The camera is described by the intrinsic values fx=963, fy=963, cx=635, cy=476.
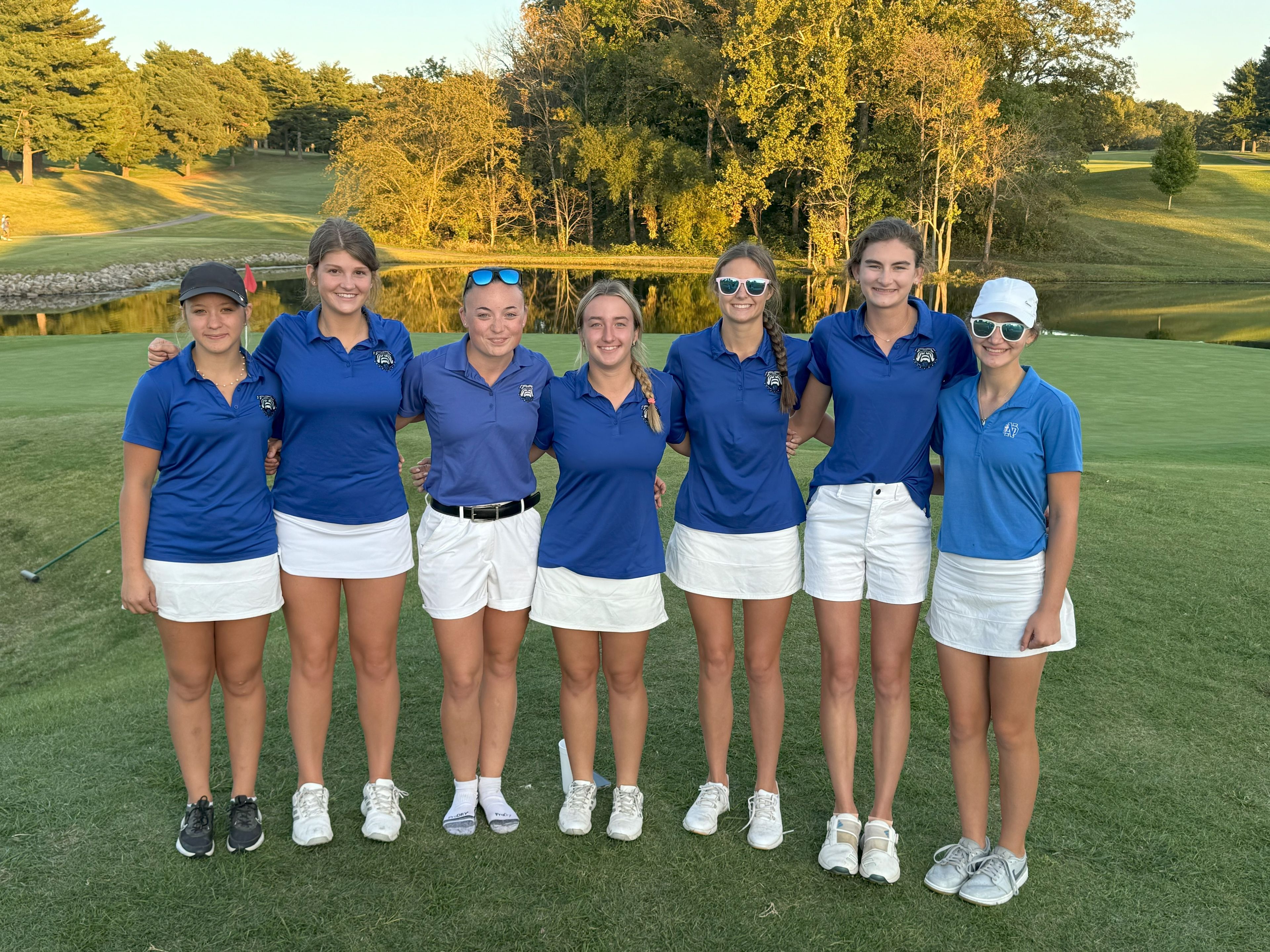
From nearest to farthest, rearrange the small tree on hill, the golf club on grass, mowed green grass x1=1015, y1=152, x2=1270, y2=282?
the golf club on grass
mowed green grass x1=1015, y1=152, x2=1270, y2=282
the small tree on hill

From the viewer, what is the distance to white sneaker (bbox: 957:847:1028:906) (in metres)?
3.10

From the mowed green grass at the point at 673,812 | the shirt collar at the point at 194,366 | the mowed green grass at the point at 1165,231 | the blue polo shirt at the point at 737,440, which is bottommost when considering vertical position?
the mowed green grass at the point at 673,812

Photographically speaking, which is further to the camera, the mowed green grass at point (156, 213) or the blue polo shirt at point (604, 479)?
the mowed green grass at point (156, 213)

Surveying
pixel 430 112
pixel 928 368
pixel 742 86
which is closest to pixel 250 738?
pixel 928 368

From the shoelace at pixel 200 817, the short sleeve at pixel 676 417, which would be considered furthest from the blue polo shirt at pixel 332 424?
the shoelace at pixel 200 817

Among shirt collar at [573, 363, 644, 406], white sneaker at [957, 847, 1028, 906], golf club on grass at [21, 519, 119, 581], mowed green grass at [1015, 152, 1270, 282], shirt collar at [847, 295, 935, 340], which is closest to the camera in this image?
white sneaker at [957, 847, 1028, 906]

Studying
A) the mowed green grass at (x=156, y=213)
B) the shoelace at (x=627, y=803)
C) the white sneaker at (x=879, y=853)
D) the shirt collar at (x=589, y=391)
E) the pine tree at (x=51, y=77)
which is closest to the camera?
the white sneaker at (x=879, y=853)

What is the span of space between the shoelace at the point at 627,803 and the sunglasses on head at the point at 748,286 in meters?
1.85

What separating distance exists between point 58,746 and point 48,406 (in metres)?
8.39

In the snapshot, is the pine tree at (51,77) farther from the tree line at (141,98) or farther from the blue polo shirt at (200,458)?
the blue polo shirt at (200,458)

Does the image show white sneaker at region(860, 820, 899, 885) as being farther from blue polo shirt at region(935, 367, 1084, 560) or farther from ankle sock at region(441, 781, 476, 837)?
ankle sock at region(441, 781, 476, 837)

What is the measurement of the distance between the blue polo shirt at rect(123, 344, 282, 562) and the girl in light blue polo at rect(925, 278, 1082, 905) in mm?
2329

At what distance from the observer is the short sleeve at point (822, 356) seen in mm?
3445

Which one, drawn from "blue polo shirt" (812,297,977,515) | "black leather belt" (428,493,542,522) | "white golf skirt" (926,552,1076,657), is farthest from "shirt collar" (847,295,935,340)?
"black leather belt" (428,493,542,522)
